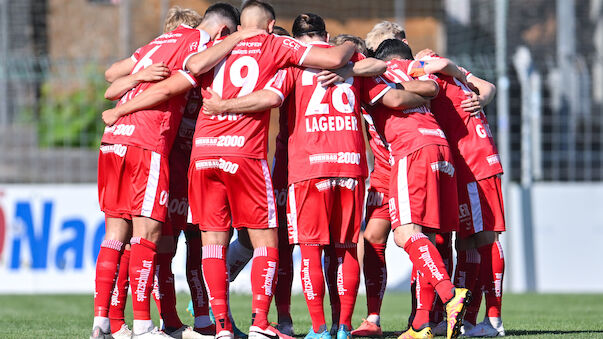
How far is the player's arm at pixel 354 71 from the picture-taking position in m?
6.15

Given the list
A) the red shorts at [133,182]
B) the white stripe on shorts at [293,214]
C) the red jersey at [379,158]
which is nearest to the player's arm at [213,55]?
the red shorts at [133,182]

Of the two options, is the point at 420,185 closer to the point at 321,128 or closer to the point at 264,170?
the point at 321,128

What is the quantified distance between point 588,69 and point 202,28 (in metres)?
8.84

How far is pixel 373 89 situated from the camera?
6.40 metres

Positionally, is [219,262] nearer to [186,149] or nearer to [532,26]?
[186,149]

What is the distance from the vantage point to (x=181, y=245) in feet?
40.5

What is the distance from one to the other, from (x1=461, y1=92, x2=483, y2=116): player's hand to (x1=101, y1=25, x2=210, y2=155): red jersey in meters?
1.92

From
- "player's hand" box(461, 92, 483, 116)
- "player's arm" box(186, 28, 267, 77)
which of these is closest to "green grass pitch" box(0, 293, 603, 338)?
"player's hand" box(461, 92, 483, 116)

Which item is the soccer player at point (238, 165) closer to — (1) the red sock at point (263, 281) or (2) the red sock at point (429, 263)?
(1) the red sock at point (263, 281)

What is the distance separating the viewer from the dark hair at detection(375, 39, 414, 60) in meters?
6.80

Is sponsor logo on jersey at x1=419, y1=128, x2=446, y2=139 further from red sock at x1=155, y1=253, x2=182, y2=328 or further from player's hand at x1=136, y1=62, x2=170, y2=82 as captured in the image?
red sock at x1=155, y1=253, x2=182, y2=328

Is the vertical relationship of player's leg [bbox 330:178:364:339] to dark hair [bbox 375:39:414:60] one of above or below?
below

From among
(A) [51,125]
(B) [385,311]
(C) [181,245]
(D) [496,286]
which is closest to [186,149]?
(D) [496,286]

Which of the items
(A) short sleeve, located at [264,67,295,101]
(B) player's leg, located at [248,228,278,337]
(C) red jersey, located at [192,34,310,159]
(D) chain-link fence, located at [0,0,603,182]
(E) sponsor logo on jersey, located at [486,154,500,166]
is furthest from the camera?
(D) chain-link fence, located at [0,0,603,182]
